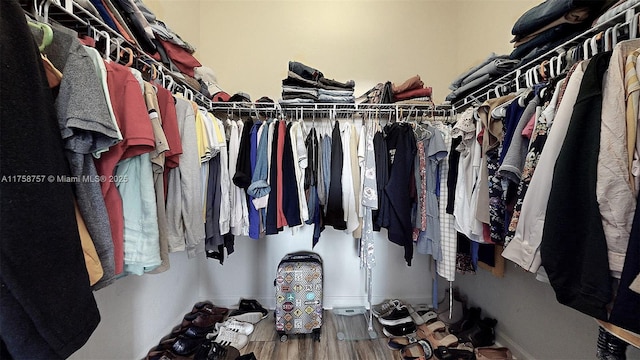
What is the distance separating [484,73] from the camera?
3.97 ft

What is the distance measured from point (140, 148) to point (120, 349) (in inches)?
48.3

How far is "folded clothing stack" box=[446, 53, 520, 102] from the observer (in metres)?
1.11

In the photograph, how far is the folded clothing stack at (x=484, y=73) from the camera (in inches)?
43.7

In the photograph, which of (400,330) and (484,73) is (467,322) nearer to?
(400,330)

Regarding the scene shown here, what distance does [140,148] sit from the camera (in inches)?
25.9

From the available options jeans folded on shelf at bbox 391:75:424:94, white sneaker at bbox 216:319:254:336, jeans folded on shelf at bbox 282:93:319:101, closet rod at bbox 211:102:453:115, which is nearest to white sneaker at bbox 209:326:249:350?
white sneaker at bbox 216:319:254:336

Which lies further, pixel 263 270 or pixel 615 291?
pixel 263 270

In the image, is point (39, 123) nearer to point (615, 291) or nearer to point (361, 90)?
point (615, 291)

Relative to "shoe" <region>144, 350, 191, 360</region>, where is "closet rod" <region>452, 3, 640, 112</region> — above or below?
above

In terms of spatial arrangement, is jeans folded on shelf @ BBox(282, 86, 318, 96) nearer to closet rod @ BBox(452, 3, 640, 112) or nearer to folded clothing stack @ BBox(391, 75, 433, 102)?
folded clothing stack @ BBox(391, 75, 433, 102)

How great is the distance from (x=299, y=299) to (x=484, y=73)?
1889 mm

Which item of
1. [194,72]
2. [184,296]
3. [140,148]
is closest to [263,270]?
[184,296]

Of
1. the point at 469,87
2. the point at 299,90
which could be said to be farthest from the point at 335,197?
the point at 469,87

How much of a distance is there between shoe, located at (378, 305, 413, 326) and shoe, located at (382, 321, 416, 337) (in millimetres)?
24
